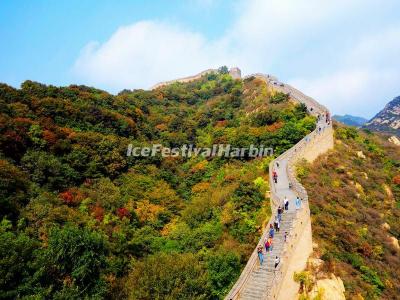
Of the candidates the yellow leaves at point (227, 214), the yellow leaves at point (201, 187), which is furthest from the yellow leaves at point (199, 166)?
the yellow leaves at point (227, 214)

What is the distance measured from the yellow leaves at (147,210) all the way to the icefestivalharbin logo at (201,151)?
7.88 m

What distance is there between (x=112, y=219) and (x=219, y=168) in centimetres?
1487

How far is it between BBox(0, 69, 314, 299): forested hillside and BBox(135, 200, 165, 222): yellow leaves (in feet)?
0.30

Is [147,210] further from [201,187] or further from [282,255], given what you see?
[282,255]

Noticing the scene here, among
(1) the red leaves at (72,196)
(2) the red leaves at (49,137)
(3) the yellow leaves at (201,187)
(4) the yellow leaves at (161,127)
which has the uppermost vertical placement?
(4) the yellow leaves at (161,127)

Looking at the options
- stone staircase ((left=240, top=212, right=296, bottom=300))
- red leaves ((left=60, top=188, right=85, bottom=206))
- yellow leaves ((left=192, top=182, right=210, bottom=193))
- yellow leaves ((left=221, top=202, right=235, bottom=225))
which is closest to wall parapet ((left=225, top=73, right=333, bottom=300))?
stone staircase ((left=240, top=212, right=296, bottom=300))

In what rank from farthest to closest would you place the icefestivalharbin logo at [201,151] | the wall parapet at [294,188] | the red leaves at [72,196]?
the icefestivalharbin logo at [201,151], the red leaves at [72,196], the wall parapet at [294,188]

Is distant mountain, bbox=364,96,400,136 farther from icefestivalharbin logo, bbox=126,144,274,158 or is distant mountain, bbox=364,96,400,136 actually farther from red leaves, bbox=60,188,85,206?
red leaves, bbox=60,188,85,206

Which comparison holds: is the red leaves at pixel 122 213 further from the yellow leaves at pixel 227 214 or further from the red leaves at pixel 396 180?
the red leaves at pixel 396 180

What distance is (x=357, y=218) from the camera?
28.0m

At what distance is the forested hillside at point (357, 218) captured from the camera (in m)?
22.4

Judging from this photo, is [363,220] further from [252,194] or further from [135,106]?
[135,106]

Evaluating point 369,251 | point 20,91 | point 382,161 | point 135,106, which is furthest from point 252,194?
point 135,106

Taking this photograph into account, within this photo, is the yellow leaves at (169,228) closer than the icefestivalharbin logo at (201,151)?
Yes
